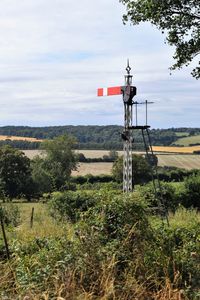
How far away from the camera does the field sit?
9256 cm

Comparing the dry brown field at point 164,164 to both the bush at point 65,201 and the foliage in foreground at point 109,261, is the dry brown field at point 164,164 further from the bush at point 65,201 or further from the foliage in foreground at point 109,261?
the foliage in foreground at point 109,261

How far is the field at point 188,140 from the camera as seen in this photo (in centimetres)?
9256

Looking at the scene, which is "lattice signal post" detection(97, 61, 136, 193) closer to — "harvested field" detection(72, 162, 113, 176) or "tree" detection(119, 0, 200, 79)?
"tree" detection(119, 0, 200, 79)

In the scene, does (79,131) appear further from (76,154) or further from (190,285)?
(190,285)

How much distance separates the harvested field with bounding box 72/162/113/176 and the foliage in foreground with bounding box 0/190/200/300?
6328cm

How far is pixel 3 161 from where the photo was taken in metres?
61.9

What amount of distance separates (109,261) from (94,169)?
7070 cm

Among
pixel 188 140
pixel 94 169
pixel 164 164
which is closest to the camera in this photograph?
pixel 164 164

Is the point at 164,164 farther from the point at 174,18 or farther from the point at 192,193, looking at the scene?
the point at 174,18

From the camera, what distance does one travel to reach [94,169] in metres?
76.4

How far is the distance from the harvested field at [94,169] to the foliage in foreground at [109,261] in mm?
63284

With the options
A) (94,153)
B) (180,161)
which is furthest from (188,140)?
(180,161)

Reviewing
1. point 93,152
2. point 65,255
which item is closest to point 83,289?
point 65,255

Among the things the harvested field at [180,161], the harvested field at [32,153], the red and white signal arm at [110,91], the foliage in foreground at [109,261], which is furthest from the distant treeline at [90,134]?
the foliage in foreground at [109,261]
